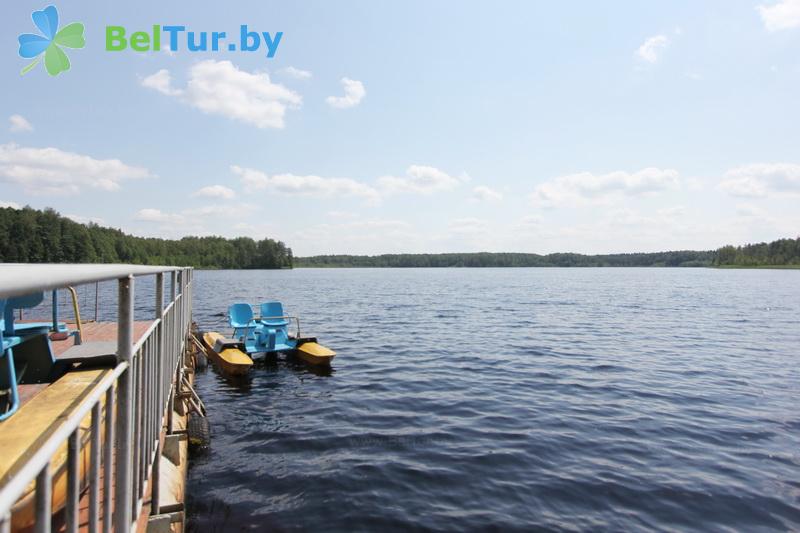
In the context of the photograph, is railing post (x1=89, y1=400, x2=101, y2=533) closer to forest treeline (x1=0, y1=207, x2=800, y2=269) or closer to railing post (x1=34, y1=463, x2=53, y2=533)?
railing post (x1=34, y1=463, x2=53, y2=533)

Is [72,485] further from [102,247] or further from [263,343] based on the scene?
[102,247]

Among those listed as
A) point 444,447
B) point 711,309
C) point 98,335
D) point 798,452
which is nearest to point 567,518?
point 444,447

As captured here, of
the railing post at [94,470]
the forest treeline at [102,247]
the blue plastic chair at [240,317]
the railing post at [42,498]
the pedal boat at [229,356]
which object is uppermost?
the forest treeline at [102,247]

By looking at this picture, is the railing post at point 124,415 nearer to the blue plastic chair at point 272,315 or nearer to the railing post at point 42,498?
the railing post at point 42,498

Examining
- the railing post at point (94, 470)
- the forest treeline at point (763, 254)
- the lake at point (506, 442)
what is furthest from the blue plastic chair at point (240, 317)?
the forest treeline at point (763, 254)

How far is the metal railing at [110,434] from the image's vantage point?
4.02 ft

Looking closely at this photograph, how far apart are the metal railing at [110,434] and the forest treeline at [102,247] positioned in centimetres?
6240

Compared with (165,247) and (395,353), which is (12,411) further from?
(165,247)

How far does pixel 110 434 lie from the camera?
2.20 m

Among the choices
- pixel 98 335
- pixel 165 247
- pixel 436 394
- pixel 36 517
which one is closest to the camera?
pixel 36 517

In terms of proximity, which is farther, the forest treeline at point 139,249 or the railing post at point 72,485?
the forest treeline at point 139,249

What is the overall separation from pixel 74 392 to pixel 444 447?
7.24m

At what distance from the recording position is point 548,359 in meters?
16.9

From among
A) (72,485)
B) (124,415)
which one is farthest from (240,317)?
(72,485)
